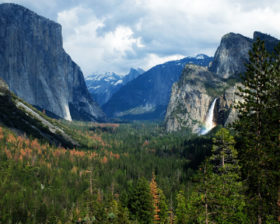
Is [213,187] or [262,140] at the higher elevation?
[262,140]

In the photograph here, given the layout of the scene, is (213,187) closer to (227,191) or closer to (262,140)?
(227,191)

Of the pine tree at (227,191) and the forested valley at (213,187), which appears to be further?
the pine tree at (227,191)

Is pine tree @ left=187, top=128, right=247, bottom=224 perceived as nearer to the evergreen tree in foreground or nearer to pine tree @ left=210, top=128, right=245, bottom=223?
pine tree @ left=210, top=128, right=245, bottom=223

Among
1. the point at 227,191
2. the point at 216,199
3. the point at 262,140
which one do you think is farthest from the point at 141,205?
the point at 262,140

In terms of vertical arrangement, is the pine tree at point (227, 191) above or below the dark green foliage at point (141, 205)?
above

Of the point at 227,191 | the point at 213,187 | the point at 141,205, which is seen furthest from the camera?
the point at 141,205

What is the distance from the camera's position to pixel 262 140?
72.4ft

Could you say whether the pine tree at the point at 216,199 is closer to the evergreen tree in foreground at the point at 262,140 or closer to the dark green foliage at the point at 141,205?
the evergreen tree in foreground at the point at 262,140

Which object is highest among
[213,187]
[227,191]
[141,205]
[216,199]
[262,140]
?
[262,140]

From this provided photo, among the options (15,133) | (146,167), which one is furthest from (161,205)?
(15,133)

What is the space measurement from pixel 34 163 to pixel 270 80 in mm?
158863

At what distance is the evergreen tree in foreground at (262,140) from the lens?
20750 millimetres

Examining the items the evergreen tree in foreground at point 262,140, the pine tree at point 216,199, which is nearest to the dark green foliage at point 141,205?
the pine tree at point 216,199

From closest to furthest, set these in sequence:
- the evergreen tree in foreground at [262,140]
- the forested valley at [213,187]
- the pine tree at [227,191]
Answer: the evergreen tree in foreground at [262,140] < the forested valley at [213,187] < the pine tree at [227,191]
